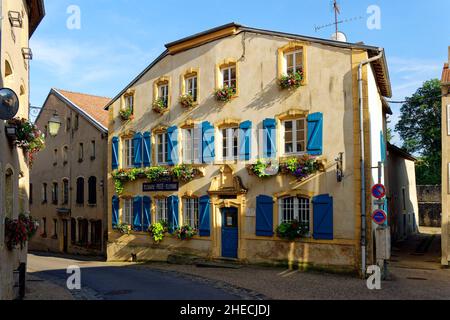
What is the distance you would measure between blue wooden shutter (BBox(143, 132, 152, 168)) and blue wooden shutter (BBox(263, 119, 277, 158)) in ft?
19.6

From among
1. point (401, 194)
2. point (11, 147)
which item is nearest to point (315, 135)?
point (11, 147)

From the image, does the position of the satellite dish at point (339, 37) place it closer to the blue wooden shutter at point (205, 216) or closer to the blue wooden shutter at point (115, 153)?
the blue wooden shutter at point (205, 216)

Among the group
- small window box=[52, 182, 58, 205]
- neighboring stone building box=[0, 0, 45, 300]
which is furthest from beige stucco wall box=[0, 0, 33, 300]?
small window box=[52, 182, 58, 205]

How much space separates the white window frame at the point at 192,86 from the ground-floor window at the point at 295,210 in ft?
19.0

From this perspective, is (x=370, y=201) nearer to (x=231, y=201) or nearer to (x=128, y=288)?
(x=231, y=201)

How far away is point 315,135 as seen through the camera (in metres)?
15.8

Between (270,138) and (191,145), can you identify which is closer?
(270,138)

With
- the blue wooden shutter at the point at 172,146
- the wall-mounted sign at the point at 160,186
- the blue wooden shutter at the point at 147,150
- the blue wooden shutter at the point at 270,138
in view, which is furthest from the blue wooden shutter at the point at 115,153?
the blue wooden shutter at the point at 270,138

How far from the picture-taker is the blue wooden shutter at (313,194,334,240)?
15.3m

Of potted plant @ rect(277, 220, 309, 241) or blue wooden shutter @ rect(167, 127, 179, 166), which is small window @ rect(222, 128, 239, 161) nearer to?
blue wooden shutter @ rect(167, 127, 179, 166)

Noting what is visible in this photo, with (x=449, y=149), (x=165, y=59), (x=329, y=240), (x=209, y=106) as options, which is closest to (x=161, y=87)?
(x=165, y=59)

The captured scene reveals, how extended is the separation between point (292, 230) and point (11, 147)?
885 centimetres

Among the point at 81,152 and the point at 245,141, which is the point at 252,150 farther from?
the point at 81,152

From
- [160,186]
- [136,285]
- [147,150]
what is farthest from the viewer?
[147,150]
